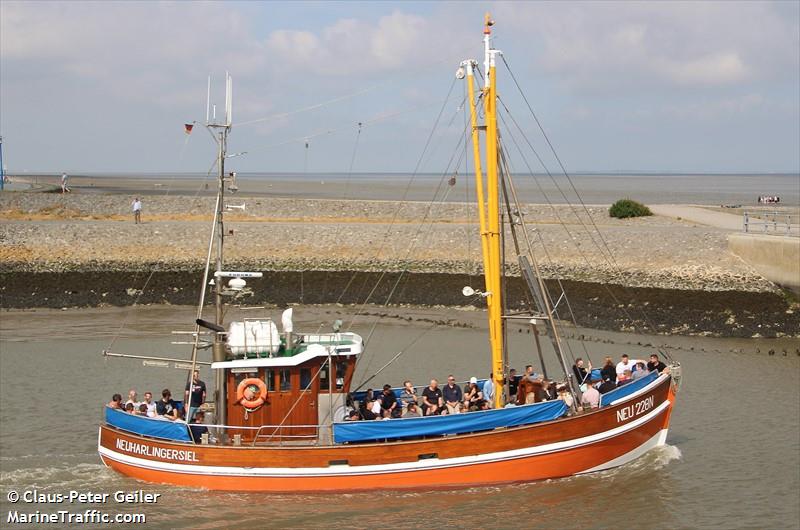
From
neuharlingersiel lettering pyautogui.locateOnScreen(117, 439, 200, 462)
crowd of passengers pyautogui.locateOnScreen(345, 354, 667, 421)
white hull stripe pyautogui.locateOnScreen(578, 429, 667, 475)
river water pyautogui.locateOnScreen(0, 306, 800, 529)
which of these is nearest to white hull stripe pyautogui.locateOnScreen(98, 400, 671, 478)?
neuharlingersiel lettering pyautogui.locateOnScreen(117, 439, 200, 462)

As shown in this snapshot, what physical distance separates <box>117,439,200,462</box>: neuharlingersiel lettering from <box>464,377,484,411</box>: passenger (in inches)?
237

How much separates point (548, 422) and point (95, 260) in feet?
102

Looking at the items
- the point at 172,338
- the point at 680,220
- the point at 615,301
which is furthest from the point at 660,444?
the point at 680,220

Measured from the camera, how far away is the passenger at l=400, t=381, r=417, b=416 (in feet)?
73.2

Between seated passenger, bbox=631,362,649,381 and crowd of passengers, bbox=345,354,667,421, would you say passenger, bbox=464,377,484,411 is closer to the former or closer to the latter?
crowd of passengers, bbox=345,354,667,421

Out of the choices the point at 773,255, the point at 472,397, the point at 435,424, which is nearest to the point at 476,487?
the point at 435,424

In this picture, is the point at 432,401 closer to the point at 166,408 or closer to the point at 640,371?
the point at 640,371

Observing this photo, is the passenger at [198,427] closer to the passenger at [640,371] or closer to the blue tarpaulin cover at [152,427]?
the blue tarpaulin cover at [152,427]

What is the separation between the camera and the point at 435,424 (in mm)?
20672

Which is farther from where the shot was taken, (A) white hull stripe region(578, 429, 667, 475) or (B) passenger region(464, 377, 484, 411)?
(A) white hull stripe region(578, 429, 667, 475)

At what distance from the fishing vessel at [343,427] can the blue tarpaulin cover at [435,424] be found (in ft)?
0.07

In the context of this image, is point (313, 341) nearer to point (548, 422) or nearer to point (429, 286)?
point (548, 422)

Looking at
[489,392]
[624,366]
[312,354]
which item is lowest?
[489,392]

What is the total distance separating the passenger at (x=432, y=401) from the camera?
857 inches
